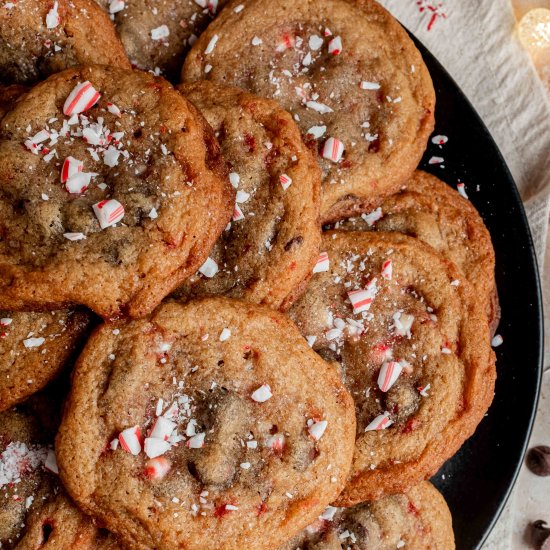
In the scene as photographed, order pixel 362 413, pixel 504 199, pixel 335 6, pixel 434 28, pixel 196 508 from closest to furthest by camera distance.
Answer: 1. pixel 196 508
2. pixel 362 413
3. pixel 335 6
4. pixel 504 199
5. pixel 434 28

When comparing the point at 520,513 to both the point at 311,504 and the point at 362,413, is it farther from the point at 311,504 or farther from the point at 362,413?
the point at 311,504

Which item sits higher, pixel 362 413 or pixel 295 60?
pixel 295 60

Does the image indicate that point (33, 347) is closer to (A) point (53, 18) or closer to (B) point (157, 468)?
(B) point (157, 468)

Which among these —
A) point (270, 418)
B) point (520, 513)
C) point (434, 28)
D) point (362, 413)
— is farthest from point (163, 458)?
point (434, 28)

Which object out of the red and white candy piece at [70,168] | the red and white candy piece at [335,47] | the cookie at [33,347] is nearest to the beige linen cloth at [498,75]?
the red and white candy piece at [335,47]

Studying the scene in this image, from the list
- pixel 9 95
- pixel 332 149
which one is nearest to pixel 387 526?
pixel 332 149

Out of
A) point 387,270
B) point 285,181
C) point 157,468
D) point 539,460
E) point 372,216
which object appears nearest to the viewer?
point 157,468

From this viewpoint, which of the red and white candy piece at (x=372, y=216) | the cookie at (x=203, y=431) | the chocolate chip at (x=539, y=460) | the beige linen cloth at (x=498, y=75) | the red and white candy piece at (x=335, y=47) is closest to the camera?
the cookie at (x=203, y=431)

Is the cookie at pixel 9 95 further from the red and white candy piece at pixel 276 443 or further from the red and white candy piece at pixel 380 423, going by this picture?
the red and white candy piece at pixel 380 423
